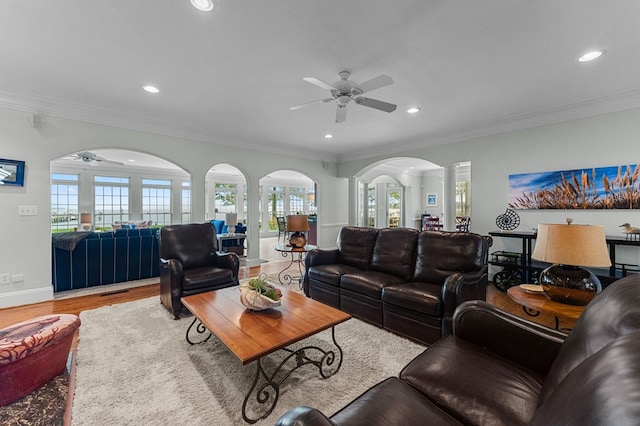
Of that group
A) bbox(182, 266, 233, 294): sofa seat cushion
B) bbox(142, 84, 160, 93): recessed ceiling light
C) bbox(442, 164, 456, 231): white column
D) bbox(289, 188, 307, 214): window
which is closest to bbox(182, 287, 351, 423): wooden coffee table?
bbox(182, 266, 233, 294): sofa seat cushion

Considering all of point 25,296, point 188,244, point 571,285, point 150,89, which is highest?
point 150,89

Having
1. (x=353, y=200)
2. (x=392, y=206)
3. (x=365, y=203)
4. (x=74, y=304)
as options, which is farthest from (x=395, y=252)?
(x=392, y=206)

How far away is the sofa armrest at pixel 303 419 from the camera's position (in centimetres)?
82

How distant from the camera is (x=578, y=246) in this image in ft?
5.86

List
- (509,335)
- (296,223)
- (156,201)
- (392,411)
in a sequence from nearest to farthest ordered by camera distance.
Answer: (392,411)
(509,335)
(296,223)
(156,201)

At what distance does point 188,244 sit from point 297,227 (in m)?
1.51

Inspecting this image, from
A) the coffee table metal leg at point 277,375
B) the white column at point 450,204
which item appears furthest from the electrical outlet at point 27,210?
the white column at point 450,204

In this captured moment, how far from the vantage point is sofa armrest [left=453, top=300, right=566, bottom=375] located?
51.7 inches

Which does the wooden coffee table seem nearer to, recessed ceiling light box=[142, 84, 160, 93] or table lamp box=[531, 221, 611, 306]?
table lamp box=[531, 221, 611, 306]

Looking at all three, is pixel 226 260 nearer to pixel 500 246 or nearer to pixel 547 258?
pixel 547 258

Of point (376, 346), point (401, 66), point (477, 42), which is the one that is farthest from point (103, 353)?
point (477, 42)

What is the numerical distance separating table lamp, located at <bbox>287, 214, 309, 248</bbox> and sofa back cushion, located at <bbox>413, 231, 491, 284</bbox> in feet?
5.92

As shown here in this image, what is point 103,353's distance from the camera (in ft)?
7.43

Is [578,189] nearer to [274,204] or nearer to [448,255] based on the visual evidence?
[448,255]
